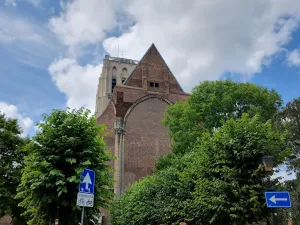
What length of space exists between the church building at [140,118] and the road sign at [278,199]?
25105 millimetres

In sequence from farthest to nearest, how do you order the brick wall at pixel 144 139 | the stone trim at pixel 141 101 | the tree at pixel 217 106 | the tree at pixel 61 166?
1. the stone trim at pixel 141 101
2. the brick wall at pixel 144 139
3. the tree at pixel 217 106
4. the tree at pixel 61 166

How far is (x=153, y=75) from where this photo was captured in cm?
3950

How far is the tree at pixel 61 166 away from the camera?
12.3m

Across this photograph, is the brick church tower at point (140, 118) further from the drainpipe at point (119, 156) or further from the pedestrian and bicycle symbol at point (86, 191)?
the pedestrian and bicycle symbol at point (86, 191)

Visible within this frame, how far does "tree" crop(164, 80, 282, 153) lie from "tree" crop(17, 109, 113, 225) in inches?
517

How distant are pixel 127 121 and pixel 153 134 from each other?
10.7ft

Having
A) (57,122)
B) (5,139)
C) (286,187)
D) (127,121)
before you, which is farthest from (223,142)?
(127,121)

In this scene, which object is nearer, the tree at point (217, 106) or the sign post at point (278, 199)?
the sign post at point (278, 199)

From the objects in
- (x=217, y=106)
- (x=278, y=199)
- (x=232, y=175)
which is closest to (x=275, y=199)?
(x=278, y=199)

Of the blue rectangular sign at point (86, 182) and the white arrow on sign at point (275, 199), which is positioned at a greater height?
the blue rectangular sign at point (86, 182)

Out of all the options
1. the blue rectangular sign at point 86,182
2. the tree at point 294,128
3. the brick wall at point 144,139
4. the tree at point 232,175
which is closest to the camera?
the blue rectangular sign at point 86,182

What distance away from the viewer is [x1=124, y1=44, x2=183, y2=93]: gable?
38656mm

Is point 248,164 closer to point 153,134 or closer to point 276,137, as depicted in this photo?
point 276,137

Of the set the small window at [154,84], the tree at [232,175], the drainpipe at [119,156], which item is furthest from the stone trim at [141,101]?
the tree at [232,175]
